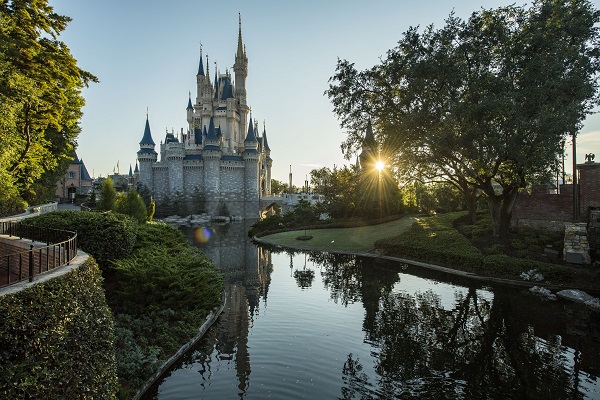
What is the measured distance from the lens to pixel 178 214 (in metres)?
77.8

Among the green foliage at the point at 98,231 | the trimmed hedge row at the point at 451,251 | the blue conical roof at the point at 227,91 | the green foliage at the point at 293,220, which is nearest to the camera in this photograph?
the green foliage at the point at 98,231

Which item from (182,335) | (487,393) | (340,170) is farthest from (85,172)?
(487,393)

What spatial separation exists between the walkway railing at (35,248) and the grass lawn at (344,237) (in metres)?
21.5

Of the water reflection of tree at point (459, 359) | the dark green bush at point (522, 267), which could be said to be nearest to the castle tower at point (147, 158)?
the dark green bush at point (522, 267)

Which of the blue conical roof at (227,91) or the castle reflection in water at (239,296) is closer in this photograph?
the castle reflection in water at (239,296)

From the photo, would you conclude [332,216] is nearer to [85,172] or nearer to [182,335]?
[182,335]

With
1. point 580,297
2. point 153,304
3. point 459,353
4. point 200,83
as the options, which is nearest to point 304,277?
point 153,304

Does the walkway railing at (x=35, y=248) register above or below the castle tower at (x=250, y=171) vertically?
below

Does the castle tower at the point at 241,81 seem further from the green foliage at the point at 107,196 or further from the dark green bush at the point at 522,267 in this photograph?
the dark green bush at the point at 522,267

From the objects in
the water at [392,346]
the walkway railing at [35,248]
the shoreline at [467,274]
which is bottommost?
the water at [392,346]

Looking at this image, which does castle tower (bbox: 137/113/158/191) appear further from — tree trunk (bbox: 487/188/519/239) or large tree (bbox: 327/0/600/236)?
tree trunk (bbox: 487/188/519/239)

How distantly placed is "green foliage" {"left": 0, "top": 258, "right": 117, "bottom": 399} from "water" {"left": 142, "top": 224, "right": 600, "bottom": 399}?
231cm

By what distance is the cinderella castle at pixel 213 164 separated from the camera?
80.8 metres

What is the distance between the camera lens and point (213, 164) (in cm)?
8094
